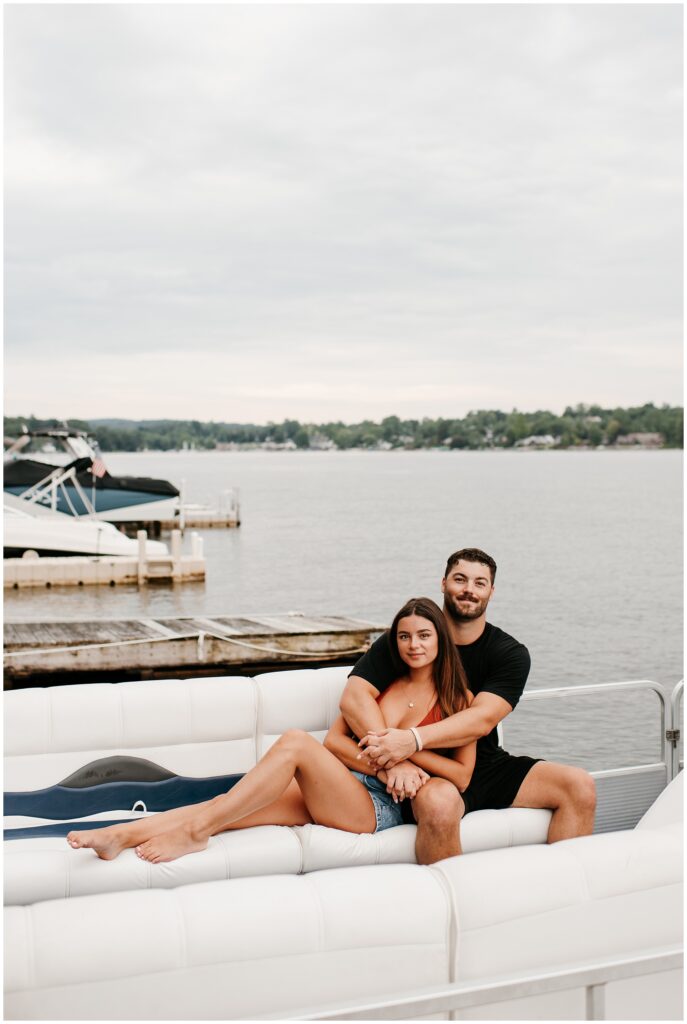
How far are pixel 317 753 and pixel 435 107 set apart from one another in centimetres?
4939

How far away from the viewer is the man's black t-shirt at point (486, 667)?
2947 millimetres

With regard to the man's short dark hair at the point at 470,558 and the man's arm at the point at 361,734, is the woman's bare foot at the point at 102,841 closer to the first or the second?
the man's arm at the point at 361,734

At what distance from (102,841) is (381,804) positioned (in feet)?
2.51

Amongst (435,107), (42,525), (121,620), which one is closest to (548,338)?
(435,107)

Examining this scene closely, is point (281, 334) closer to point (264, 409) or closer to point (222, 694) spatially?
point (264, 409)

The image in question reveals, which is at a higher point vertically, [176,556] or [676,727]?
[676,727]

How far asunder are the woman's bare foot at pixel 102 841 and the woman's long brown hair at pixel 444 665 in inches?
36.7

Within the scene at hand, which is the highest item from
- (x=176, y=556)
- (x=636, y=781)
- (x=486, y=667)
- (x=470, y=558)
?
(x=470, y=558)

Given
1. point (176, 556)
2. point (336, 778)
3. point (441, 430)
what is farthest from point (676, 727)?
point (441, 430)

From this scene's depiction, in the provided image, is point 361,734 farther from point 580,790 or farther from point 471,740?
point 580,790

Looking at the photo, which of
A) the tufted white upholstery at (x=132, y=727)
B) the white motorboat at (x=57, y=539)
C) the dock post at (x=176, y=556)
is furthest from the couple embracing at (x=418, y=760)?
the white motorboat at (x=57, y=539)

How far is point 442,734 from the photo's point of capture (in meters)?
2.77

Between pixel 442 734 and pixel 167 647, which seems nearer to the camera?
pixel 442 734

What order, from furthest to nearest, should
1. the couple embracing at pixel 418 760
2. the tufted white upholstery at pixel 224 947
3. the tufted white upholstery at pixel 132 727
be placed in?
the tufted white upholstery at pixel 132 727, the couple embracing at pixel 418 760, the tufted white upholstery at pixel 224 947
